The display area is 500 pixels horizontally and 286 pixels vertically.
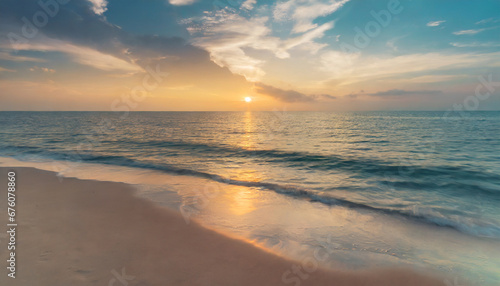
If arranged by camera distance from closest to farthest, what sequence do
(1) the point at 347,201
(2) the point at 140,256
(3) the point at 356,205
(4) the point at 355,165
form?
(2) the point at 140,256 → (3) the point at 356,205 → (1) the point at 347,201 → (4) the point at 355,165

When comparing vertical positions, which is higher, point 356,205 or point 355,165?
point 355,165

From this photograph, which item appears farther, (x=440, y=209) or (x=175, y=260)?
(x=440, y=209)

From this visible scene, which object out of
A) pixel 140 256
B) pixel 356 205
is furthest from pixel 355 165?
pixel 140 256

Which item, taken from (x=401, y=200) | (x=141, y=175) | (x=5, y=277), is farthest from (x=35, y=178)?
(x=401, y=200)

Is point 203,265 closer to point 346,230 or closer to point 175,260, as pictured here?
point 175,260

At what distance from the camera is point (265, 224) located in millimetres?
7965

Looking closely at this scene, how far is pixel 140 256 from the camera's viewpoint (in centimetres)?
561

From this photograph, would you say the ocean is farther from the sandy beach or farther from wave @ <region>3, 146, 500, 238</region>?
the sandy beach

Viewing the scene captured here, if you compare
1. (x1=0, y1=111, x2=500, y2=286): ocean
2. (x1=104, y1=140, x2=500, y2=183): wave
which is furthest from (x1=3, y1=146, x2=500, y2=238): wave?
(x1=104, y1=140, x2=500, y2=183): wave

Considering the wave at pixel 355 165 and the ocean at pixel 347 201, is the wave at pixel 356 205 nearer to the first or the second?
the ocean at pixel 347 201

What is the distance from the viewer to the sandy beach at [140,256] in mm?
4898

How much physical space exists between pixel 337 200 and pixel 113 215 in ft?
30.7

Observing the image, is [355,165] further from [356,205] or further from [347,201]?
[356,205]

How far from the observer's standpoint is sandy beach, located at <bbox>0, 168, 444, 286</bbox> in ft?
16.1
